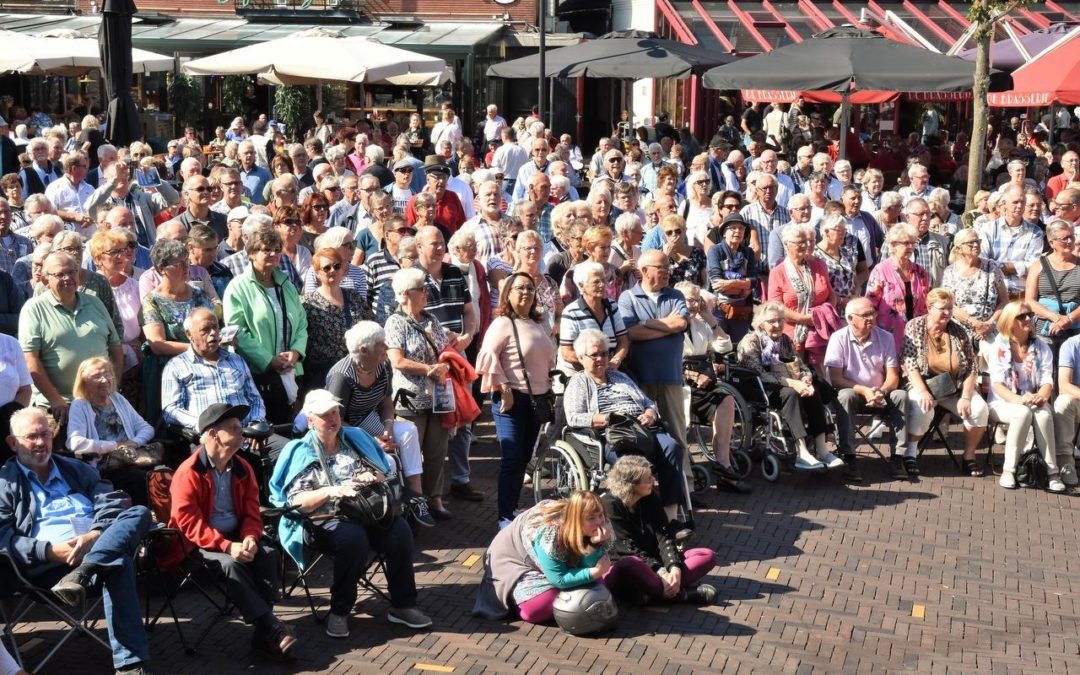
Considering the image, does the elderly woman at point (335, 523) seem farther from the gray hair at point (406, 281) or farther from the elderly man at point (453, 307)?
the elderly man at point (453, 307)

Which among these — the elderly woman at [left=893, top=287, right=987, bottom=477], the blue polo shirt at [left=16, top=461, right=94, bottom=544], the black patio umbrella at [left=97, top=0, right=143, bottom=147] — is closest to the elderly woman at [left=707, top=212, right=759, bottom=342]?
the elderly woman at [left=893, top=287, right=987, bottom=477]

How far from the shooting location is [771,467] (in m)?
9.96

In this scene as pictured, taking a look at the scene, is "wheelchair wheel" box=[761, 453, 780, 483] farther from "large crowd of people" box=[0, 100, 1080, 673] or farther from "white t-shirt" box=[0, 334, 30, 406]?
"white t-shirt" box=[0, 334, 30, 406]

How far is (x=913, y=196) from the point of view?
13734 mm

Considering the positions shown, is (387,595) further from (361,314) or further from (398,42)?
(398,42)

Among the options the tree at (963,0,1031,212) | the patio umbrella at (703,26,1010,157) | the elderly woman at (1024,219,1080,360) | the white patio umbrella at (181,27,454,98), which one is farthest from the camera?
the white patio umbrella at (181,27,454,98)

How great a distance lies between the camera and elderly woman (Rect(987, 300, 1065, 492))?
10.0m

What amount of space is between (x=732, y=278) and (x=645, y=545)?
3711 millimetres

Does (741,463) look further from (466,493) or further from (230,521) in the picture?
(230,521)

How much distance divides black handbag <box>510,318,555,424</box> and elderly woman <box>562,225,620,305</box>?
104 centimetres

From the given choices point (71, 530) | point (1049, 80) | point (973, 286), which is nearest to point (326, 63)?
point (1049, 80)

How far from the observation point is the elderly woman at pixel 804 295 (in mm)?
10406

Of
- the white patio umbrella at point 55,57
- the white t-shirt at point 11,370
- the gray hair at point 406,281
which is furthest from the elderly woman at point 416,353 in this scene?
the white patio umbrella at point 55,57

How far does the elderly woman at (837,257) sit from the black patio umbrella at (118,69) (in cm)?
778
